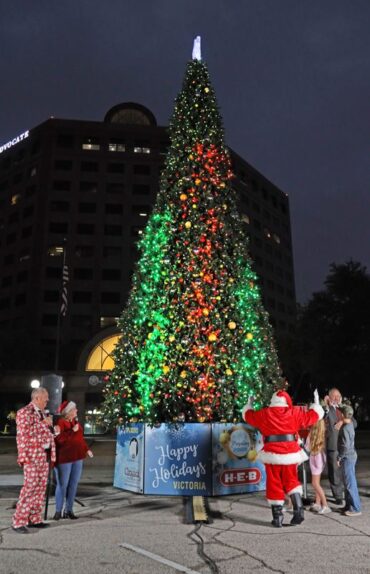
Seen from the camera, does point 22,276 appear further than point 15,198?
No

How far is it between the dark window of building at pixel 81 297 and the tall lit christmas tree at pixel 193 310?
50596 mm

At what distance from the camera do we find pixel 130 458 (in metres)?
9.58

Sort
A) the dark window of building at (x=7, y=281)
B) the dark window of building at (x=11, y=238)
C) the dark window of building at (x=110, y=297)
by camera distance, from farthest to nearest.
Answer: the dark window of building at (x=11, y=238) → the dark window of building at (x=7, y=281) → the dark window of building at (x=110, y=297)

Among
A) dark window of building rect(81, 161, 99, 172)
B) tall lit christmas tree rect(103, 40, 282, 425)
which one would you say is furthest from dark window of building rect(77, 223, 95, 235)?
tall lit christmas tree rect(103, 40, 282, 425)

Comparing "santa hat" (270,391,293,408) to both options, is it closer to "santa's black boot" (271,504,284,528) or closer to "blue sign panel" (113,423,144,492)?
"santa's black boot" (271,504,284,528)

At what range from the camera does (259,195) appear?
82.1m

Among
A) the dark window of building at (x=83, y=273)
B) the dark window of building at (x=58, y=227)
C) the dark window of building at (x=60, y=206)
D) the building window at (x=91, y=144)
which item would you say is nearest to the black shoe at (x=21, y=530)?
the dark window of building at (x=83, y=273)

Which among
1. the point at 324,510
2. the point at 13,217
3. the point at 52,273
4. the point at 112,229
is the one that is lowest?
the point at 324,510

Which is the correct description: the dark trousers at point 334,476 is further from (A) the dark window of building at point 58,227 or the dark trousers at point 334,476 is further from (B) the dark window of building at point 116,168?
(B) the dark window of building at point 116,168

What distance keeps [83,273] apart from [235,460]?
54.5 metres

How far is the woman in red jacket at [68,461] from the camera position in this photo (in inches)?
287

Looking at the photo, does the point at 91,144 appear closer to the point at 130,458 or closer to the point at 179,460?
the point at 130,458

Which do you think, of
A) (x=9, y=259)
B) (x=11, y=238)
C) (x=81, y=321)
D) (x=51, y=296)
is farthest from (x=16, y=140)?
(x=81, y=321)

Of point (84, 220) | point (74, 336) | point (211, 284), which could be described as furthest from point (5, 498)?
point (84, 220)
